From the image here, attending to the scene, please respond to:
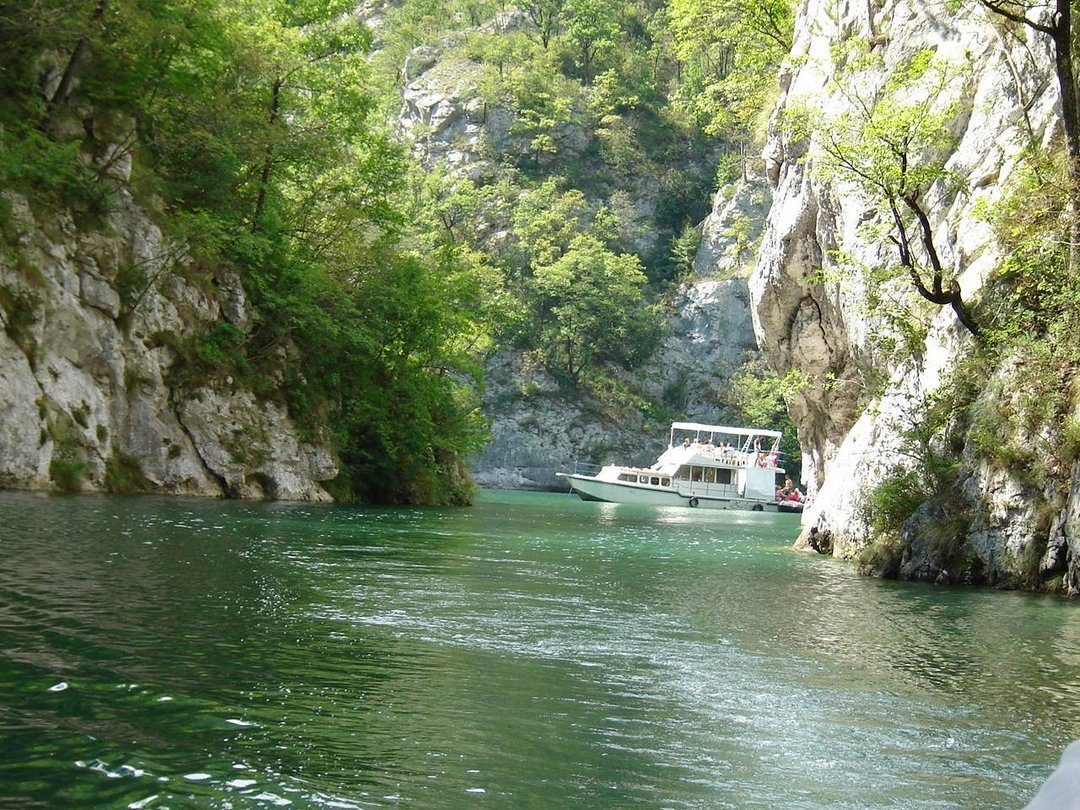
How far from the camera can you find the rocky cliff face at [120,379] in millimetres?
21062

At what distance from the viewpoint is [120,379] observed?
23828 millimetres

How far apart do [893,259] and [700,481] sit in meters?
37.2

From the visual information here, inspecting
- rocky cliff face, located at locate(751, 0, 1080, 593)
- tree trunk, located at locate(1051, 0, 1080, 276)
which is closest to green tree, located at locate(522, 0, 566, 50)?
rocky cliff face, located at locate(751, 0, 1080, 593)

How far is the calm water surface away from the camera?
16.7 ft

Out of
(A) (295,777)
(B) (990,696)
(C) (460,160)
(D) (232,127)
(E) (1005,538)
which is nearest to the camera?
(A) (295,777)

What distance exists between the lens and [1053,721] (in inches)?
282

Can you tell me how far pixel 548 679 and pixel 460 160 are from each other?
262 feet

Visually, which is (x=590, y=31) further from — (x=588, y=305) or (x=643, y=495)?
(x=643, y=495)

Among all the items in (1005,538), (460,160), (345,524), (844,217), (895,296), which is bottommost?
(345,524)

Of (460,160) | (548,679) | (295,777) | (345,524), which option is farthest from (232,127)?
(460,160)

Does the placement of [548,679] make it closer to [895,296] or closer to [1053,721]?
[1053,721]

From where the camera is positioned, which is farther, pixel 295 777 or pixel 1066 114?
pixel 1066 114

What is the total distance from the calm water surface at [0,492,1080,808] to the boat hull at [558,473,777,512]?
41.8 meters

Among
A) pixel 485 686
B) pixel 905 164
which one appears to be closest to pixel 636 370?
pixel 905 164
